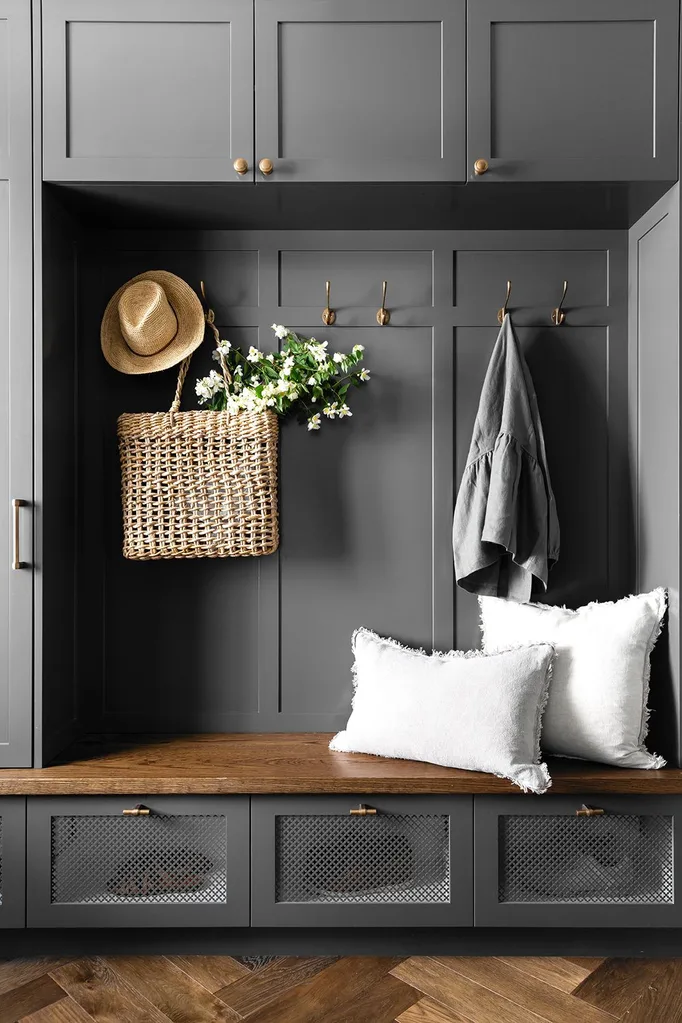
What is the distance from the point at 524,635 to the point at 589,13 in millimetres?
1637

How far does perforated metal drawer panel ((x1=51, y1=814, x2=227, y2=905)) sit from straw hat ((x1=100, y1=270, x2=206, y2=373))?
125cm

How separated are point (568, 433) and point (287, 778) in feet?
4.24

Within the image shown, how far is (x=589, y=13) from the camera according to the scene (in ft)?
6.14

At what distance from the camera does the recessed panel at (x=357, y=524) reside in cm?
222

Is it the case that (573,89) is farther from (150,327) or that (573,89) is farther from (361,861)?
(361,861)

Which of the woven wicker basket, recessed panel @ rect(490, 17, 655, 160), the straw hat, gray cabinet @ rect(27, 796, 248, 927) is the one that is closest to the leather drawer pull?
gray cabinet @ rect(27, 796, 248, 927)

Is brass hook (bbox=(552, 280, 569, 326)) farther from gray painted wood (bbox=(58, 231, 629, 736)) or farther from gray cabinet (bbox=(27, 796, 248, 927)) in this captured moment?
gray cabinet (bbox=(27, 796, 248, 927))

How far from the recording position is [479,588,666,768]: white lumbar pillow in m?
1.90

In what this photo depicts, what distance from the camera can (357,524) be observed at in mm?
2227

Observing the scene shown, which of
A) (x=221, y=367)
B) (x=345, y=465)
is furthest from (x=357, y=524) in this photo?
(x=221, y=367)

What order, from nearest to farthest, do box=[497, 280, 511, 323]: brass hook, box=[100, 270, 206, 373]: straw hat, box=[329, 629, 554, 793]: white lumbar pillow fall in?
box=[329, 629, 554, 793]: white lumbar pillow < box=[100, 270, 206, 373]: straw hat < box=[497, 280, 511, 323]: brass hook

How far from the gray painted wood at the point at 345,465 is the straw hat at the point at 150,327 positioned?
10 cm

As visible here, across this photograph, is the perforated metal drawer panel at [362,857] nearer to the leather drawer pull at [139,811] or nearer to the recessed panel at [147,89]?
the leather drawer pull at [139,811]

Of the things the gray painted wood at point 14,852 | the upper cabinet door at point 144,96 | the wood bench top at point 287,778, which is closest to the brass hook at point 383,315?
the upper cabinet door at point 144,96
